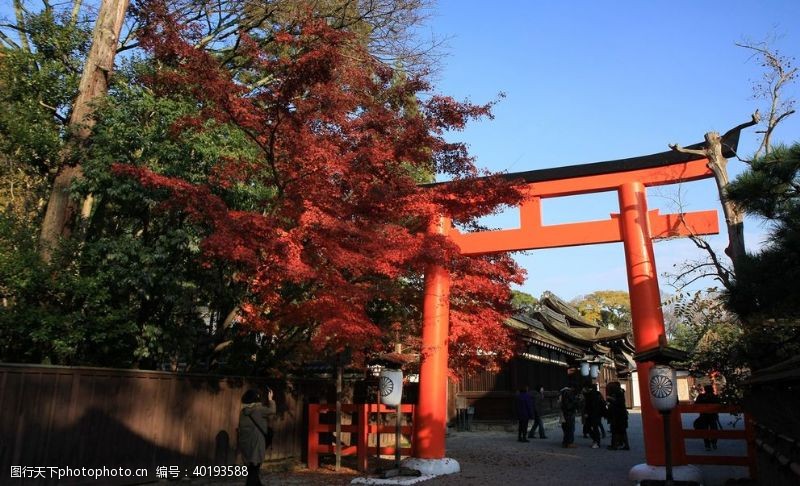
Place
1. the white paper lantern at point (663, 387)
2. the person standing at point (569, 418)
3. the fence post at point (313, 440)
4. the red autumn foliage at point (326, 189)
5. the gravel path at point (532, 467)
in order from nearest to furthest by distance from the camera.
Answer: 1. the white paper lantern at point (663, 387)
2. the red autumn foliage at point (326, 189)
3. the gravel path at point (532, 467)
4. the fence post at point (313, 440)
5. the person standing at point (569, 418)

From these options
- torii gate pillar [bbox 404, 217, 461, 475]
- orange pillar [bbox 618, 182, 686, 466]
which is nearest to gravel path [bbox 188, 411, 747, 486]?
torii gate pillar [bbox 404, 217, 461, 475]

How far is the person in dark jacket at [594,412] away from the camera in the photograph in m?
15.5

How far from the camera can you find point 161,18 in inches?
403

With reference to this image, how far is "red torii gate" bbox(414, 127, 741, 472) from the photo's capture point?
9906mm

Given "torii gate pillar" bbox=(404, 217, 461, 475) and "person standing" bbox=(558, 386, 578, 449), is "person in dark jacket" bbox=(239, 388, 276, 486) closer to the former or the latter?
"torii gate pillar" bbox=(404, 217, 461, 475)

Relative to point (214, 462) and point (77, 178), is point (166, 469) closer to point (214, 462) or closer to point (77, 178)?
point (214, 462)

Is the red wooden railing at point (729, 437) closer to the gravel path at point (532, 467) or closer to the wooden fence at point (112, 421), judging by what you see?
the gravel path at point (532, 467)

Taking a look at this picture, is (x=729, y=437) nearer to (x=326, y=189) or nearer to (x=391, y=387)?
(x=391, y=387)

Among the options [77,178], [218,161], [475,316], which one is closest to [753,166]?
[475,316]

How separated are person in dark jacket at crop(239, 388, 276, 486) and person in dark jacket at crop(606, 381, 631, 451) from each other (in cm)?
1038

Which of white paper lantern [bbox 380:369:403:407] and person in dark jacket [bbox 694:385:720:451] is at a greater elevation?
white paper lantern [bbox 380:369:403:407]

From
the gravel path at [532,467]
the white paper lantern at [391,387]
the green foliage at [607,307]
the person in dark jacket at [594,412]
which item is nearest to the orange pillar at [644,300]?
the gravel path at [532,467]

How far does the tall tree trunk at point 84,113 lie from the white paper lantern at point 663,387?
32.5 ft

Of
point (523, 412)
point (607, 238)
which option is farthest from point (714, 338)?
point (523, 412)
